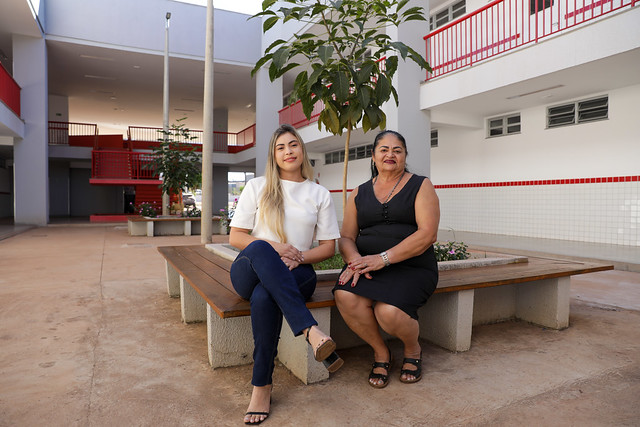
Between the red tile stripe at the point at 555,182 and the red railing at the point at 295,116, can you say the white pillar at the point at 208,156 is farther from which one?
the red tile stripe at the point at 555,182

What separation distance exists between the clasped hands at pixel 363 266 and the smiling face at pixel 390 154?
0.52 metres

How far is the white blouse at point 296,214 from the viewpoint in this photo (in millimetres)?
2268

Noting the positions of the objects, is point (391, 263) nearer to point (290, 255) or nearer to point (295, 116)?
point (290, 255)

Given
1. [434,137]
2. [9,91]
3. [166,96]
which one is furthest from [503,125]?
[9,91]

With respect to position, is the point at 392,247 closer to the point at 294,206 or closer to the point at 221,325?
the point at 294,206

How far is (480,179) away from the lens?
32.2 feet

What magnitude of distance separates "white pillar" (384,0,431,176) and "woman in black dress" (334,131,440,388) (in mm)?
5581

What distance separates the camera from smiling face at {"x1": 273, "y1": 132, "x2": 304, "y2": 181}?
90.4 inches

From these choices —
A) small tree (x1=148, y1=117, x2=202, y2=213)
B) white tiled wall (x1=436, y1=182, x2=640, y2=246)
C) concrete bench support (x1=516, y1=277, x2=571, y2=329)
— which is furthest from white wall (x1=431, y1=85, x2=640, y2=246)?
small tree (x1=148, y1=117, x2=202, y2=213)

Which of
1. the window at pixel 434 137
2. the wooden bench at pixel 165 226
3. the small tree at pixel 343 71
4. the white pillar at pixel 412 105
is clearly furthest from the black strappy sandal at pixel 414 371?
the window at pixel 434 137

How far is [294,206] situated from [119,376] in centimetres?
125

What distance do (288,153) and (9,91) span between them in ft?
39.9

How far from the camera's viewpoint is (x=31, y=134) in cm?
1261

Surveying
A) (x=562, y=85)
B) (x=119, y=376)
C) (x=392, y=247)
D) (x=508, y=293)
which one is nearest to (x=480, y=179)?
(x=562, y=85)
